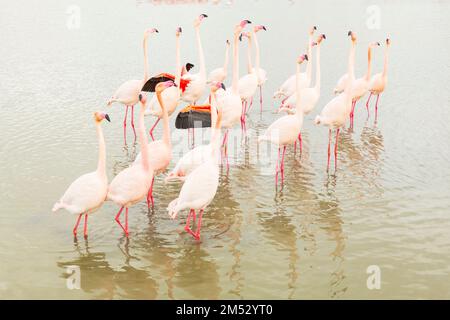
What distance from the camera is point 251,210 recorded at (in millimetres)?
10016

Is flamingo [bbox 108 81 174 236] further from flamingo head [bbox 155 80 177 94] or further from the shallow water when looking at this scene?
flamingo head [bbox 155 80 177 94]

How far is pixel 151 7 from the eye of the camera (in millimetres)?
49375

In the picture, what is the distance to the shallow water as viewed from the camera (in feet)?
24.9

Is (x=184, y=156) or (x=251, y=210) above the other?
(x=184, y=156)

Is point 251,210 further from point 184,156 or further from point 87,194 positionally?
point 87,194

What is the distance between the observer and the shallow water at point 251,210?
24.9 feet

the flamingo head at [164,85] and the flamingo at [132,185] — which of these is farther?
the flamingo head at [164,85]

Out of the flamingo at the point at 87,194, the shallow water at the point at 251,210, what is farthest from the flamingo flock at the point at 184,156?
the shallow water at the point at 251,210

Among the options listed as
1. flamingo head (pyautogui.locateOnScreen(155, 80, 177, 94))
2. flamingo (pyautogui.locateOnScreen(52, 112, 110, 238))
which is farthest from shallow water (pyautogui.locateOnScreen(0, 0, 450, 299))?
flamingo head (pyautogui.locateOnScreen(155, 80, 177, 94))

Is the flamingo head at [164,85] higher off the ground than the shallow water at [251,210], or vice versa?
the flamingo head at [164,85]

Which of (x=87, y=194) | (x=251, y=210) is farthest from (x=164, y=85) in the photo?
(x=251, y=210)

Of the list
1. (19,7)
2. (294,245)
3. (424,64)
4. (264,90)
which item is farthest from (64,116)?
(19,7)

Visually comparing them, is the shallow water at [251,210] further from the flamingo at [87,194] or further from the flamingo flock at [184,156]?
the flamingo at [87,194]

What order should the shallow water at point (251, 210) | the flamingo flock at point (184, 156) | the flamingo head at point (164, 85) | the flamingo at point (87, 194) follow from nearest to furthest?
the shallow water at point (251, 210), the flamingo at point (87, 194), the flamingo flock at point (184, 156), the flamingo head at point (164, 85)
